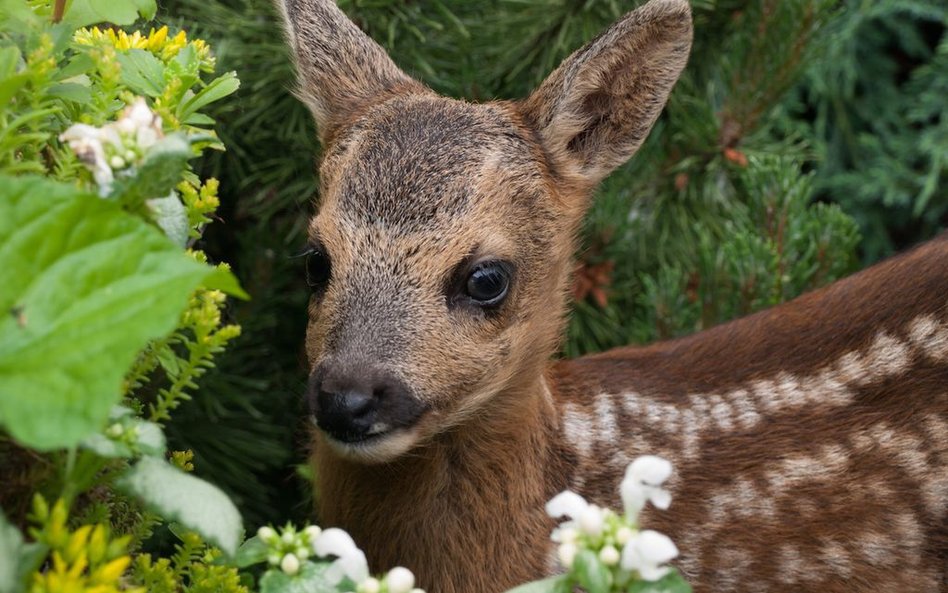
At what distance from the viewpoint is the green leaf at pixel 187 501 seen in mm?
1448

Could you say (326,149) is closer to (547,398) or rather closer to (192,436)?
(547,398)

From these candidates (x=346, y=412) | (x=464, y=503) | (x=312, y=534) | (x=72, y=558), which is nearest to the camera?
(x=72, y=558)

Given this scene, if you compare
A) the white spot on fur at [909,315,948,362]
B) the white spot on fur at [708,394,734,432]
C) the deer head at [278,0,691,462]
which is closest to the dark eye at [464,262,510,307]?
the deer head at [278,0,691,462]

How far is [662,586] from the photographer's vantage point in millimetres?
1514

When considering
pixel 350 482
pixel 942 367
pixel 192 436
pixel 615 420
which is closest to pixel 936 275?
pixel 942 367

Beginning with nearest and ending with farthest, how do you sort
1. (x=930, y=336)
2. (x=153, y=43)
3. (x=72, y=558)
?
(x=72, y=558) → (x=153, y=43) → (x=930, y=336)

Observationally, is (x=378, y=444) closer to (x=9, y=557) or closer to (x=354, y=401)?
(x=354, y=401)

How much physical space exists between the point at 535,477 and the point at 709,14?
6.45 feet

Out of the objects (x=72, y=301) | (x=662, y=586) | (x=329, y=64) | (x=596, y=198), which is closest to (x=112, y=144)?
(x=72, y=301)

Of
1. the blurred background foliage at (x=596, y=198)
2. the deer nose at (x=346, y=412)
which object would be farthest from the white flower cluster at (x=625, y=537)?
the blurred background foliage at (x=596, y=198)

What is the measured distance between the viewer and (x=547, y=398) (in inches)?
112

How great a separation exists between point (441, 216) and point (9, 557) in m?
1.37

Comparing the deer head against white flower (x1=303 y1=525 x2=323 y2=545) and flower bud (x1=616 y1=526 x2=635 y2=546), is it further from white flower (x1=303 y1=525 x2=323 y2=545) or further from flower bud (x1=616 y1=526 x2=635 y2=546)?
flower bud (x1=616 y1=526 x2=635 y2=546)

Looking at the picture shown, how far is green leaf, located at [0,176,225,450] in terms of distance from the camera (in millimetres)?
1268
